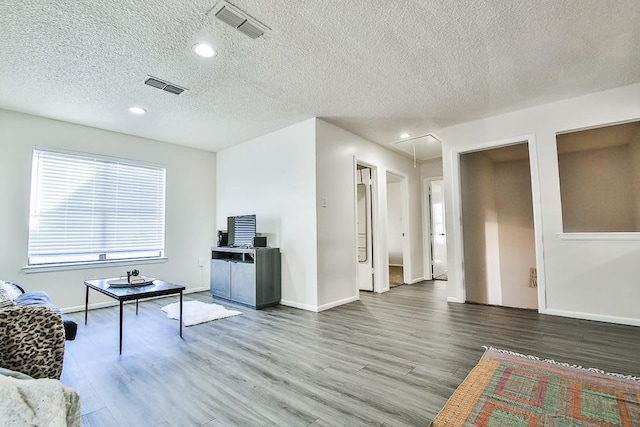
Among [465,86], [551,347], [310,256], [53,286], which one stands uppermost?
[465,86]

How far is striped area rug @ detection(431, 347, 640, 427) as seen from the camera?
5.35 feet

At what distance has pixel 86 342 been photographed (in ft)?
9.76

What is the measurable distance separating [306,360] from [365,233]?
129 inches

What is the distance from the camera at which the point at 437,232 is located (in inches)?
267

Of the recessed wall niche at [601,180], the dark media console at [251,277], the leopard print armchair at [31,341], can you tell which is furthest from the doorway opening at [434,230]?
the leopard print armchair at [31,341]

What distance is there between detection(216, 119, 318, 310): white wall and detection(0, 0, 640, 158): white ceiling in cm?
47

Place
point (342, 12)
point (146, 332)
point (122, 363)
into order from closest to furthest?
point (342, 12) < point (122, 363) < point (146, 332)

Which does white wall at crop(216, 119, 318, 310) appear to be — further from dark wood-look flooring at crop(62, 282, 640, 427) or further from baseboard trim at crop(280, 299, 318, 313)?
dark wood-look flooring at crop(62, 282, 640, 427)

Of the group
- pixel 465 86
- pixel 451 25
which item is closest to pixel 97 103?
pixel 451 25

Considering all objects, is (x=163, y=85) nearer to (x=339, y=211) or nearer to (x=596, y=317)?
(x=339, y=211)

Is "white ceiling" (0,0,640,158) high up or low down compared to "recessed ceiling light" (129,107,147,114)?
down

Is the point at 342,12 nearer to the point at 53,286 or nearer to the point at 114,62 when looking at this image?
the point at 114,62

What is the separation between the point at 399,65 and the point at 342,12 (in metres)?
0.90

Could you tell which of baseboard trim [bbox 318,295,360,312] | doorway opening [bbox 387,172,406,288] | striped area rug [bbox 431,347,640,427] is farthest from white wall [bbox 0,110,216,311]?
doorway opening [bbox 387,172,406,288]
